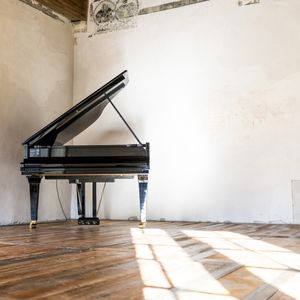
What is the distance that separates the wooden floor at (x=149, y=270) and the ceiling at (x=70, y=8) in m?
4.00

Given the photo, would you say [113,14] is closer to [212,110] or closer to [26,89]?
[26,89]

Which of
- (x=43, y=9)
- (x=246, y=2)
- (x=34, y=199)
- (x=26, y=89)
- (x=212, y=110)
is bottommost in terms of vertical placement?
(x=34, y=199)

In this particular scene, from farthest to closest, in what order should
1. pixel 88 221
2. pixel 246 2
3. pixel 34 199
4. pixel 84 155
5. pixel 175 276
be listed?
pixel 246 2, pixel 88 221, pixel 34 199, pixel 84 155, pixel 175 276

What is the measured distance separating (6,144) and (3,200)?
0.64 meters

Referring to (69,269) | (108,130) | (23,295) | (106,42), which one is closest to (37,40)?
(106,42)

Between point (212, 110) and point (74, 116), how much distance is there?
191 cm

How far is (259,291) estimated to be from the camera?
1.30 m

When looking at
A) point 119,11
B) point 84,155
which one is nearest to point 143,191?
point 84,155

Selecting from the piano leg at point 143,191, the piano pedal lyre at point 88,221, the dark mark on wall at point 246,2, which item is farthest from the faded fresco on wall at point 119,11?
the piano pedal lyre at point 88,221

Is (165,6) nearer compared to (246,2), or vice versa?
(246,2)

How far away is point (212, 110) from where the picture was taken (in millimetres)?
5273

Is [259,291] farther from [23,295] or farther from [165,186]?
[165,186]

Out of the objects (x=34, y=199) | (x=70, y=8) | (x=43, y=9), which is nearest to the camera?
(x=34, y=199)

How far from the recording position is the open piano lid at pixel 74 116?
159 inches
